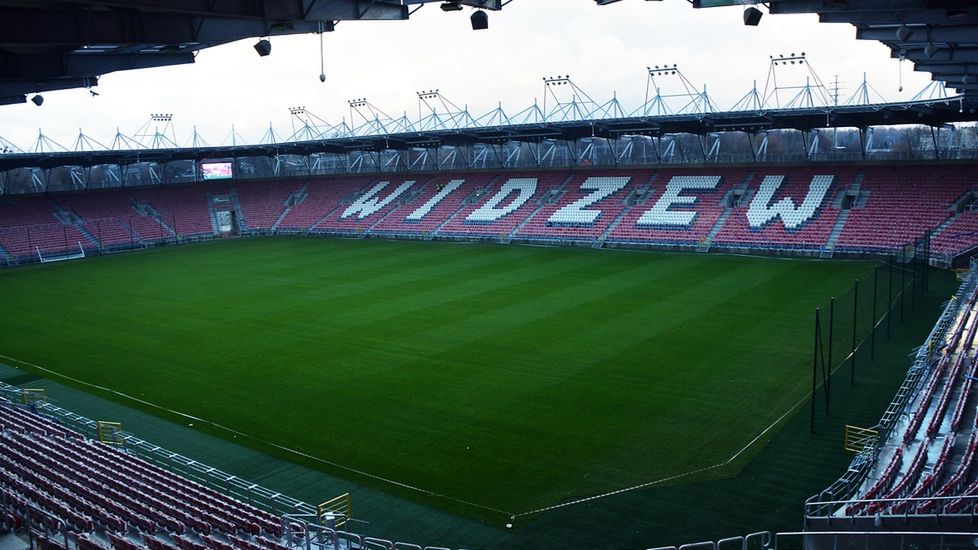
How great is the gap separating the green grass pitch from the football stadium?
14cm

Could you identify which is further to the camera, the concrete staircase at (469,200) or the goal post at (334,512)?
the concrete staircase at (469,200)

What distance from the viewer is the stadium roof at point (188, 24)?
1201 centimetres

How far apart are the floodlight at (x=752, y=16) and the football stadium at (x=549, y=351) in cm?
7

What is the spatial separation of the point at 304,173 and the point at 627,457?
62.6 m

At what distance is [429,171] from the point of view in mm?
67625

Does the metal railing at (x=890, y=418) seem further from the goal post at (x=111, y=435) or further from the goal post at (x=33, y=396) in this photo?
the goal post at (x=33, y=396)

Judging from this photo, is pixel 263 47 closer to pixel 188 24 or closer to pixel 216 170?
pixel 188 24

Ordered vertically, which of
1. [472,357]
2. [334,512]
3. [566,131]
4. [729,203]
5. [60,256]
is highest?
[566,131]

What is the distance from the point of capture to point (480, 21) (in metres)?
14.2

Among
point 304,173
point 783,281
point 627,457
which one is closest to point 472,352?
point 627,457

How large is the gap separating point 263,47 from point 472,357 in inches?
470

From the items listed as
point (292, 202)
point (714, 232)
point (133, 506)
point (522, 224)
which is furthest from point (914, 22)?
point (292, 202)

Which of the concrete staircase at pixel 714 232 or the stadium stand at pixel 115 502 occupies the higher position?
the concrete staircase at pixel 714 232

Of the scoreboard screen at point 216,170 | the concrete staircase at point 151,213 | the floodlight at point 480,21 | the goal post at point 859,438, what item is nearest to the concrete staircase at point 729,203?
the goal post at point 859,438
